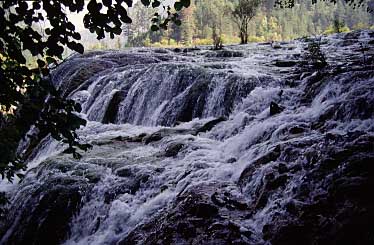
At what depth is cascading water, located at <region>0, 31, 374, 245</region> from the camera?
5520mm

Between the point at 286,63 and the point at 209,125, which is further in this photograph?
the point at 286,63

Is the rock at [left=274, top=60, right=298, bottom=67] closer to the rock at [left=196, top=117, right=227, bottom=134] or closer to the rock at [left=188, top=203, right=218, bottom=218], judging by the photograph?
the rock at [left=196, top=117, right=227, bottom=134]

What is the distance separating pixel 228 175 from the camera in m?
7.83

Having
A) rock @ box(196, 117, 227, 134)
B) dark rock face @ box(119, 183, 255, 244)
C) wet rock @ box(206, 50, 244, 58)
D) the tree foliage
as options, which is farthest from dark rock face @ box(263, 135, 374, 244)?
wet rock @ box(206, 50, 244, 58)

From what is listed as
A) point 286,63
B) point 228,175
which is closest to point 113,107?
point 286,63

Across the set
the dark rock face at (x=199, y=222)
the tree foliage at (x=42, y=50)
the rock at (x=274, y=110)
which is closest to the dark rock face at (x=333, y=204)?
the dark rock face at (x=199, y=222)

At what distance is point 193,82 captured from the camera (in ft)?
51.0

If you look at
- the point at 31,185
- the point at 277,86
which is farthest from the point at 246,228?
the point at 277,86

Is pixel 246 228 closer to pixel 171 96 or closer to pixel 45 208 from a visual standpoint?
pixel 45 208

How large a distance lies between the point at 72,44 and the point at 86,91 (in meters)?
18.9

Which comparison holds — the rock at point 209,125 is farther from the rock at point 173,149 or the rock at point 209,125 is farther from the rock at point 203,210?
the rock at point 203,210

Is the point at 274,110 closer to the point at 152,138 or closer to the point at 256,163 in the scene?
the point at 256,163

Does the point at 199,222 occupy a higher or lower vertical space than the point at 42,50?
lower

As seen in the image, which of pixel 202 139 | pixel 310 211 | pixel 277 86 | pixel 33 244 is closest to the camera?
pixel 310 211
